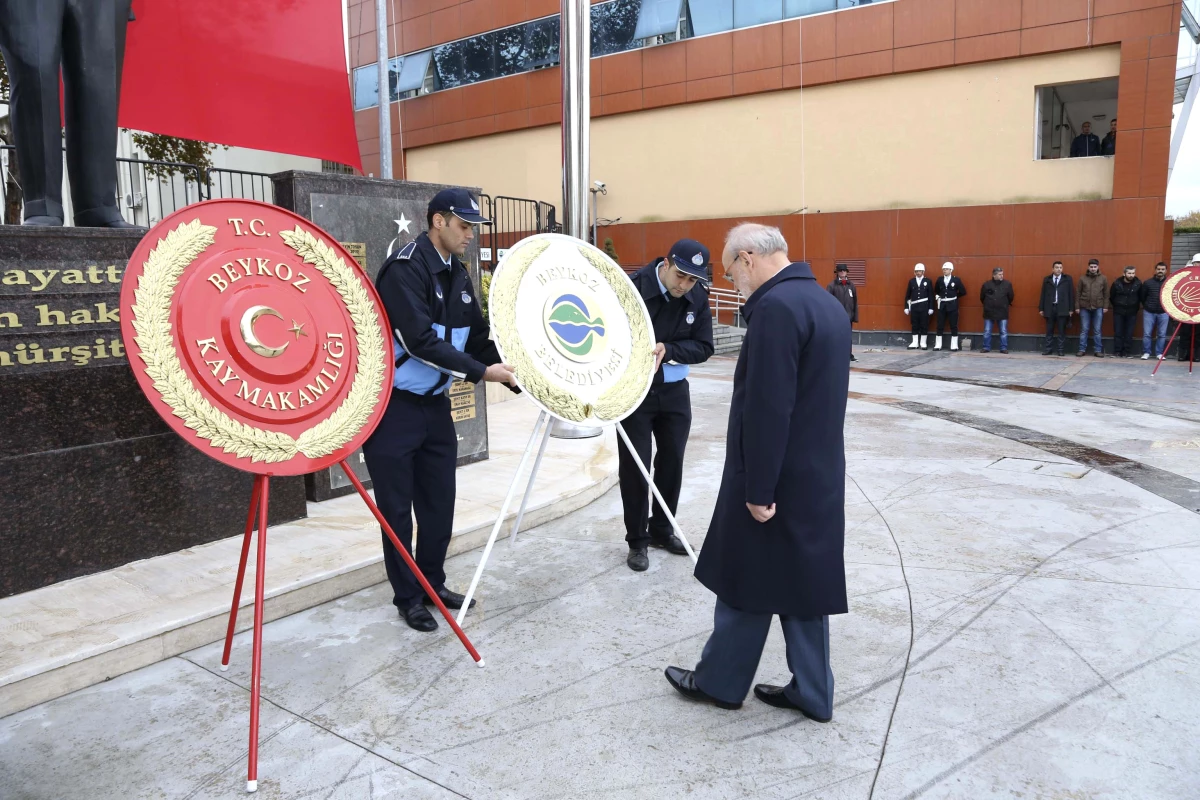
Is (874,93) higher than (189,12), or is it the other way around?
(874,93)

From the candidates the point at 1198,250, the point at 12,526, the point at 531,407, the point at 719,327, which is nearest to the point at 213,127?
A: the point at 12,526

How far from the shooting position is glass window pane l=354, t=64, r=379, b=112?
85.5 feet

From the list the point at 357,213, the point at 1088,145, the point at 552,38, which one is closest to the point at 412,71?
the point at 552,38

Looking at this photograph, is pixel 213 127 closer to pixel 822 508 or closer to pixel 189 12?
pixel 189 12

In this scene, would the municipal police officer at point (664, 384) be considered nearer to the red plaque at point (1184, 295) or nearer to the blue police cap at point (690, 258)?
the blue police cap at point (690, 258)

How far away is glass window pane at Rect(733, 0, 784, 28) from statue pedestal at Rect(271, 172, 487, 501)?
15597 millimetres

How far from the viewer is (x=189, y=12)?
17.9ft

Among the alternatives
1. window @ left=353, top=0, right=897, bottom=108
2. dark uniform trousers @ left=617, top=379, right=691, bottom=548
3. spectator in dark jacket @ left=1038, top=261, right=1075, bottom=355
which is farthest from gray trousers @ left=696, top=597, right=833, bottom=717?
window @ left=353, top=0, right=897, bottom=108

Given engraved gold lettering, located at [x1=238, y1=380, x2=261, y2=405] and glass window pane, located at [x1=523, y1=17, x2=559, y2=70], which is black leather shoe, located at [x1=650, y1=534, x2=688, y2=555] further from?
glass window pane, located at [x1=523, y1=17, x2=559, y2=70]

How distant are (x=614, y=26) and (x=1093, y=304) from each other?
13.5 m

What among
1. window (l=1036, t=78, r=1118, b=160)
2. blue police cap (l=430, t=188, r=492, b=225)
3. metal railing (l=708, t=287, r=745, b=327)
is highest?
window (l=1036, t=78, r=1118, b=160)

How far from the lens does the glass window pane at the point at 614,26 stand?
69.7 ft

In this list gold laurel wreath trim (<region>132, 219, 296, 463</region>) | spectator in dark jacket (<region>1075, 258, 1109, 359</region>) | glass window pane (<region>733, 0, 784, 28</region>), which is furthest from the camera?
glass window pane (<region>733, 0, 784, 28</region>)

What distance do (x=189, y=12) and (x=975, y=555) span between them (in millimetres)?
6054
